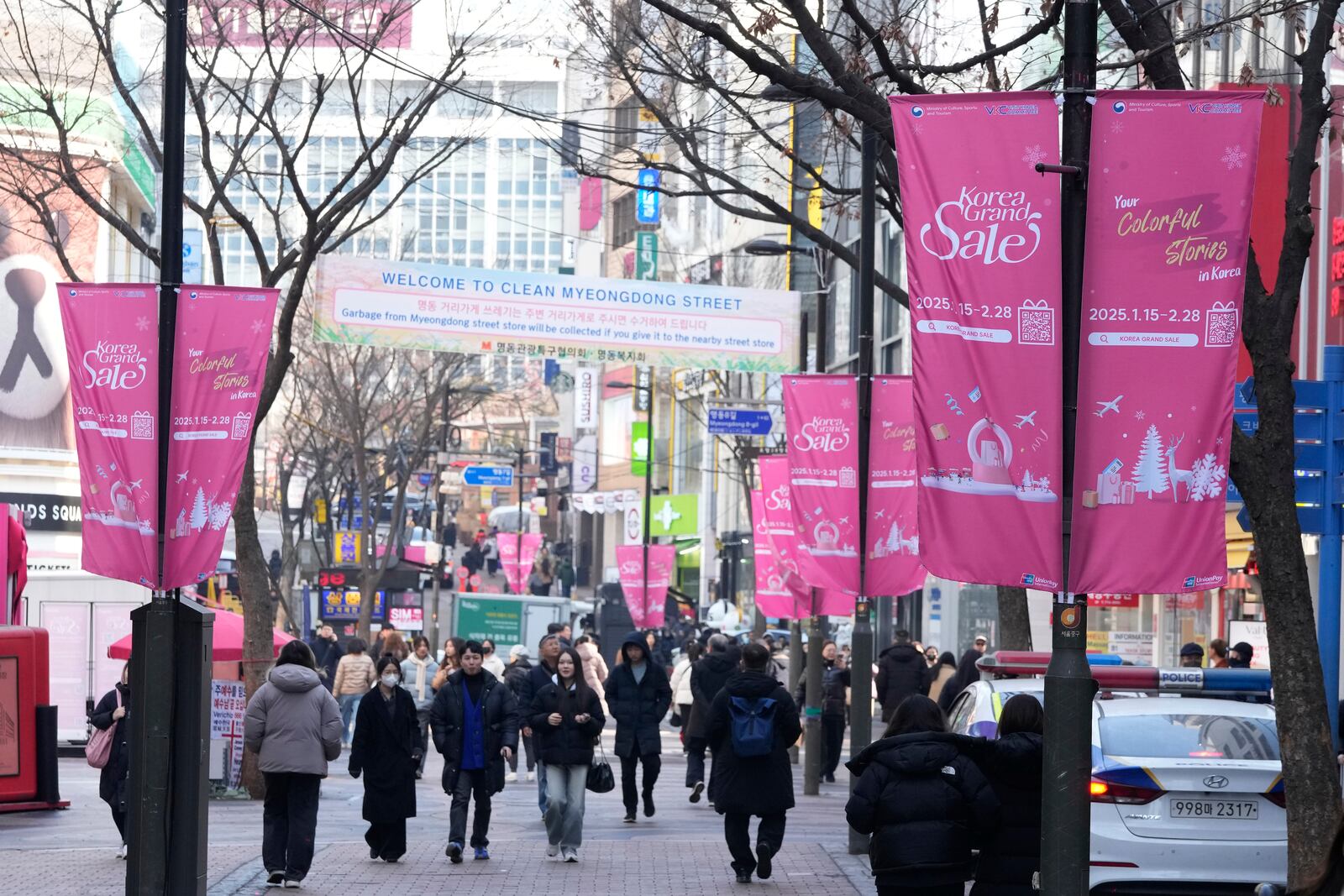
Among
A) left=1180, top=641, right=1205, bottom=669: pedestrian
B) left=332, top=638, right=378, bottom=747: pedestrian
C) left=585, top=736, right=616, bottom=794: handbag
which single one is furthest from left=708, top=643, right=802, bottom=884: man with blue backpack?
left=332, top=638, right=378, bottom=747: pedestrian

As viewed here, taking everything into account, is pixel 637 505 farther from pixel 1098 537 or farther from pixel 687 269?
pixel 1098 537

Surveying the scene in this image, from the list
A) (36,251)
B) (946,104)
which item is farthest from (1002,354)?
(36,251)

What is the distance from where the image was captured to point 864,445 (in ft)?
58.2

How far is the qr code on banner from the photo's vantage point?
7.98 metres

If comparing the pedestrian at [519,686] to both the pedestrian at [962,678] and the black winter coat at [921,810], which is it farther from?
the black winter coat at [921,810]

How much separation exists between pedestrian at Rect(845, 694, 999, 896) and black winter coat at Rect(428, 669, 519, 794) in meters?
7.91

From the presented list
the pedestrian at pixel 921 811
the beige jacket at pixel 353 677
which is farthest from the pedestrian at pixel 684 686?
the pedestrian at pixel 921 811

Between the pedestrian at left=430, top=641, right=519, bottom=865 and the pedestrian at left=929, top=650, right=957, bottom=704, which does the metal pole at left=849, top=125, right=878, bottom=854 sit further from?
the pedestrian at left=929, top=650, right=957, bottom=704

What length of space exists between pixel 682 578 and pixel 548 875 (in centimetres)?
6077

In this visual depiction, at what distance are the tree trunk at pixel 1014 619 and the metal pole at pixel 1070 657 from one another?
35.1 ft

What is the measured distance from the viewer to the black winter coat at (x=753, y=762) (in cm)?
1421

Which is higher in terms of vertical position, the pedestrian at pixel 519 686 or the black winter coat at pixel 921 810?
the black winter coat at pixel 921 810

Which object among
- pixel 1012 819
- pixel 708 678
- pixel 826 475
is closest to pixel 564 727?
pixel 826 475

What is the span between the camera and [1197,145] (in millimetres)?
7945
